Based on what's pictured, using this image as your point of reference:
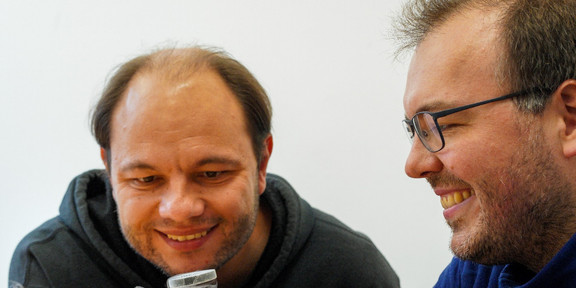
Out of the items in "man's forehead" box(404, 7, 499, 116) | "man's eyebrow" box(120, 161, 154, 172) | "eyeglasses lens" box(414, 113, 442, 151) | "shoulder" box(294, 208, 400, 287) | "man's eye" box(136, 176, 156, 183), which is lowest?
"shoulder" box(294, 208, 400, 287)

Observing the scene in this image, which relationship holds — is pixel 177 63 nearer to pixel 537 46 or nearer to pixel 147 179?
pixel 147 179

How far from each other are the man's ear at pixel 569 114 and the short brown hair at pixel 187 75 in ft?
2.47

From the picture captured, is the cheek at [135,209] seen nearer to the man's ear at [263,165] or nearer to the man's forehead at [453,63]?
the man's ear at [263,165]

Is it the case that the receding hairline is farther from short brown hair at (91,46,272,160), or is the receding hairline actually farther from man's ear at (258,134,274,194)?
man's ear at (258,134,274,194)

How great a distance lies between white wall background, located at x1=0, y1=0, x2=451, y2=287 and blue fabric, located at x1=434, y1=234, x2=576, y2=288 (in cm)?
78

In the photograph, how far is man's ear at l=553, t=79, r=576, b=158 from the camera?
986mm

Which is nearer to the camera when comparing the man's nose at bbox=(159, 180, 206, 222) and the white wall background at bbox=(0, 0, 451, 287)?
the man's nose at bbox=(159, 180, 206, 222)

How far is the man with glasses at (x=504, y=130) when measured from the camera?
1.00 metres

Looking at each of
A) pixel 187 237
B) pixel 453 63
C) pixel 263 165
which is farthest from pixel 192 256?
pixel 453 63

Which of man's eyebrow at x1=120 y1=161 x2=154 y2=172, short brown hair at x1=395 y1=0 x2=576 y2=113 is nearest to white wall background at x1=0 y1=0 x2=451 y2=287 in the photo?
man's eyebrow at x1=120 y1=161 x2=154 y2=172

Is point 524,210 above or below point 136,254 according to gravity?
above

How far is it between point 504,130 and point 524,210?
15cm

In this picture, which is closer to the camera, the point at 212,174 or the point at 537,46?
the point at 537,46

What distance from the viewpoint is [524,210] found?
1.04 meters
